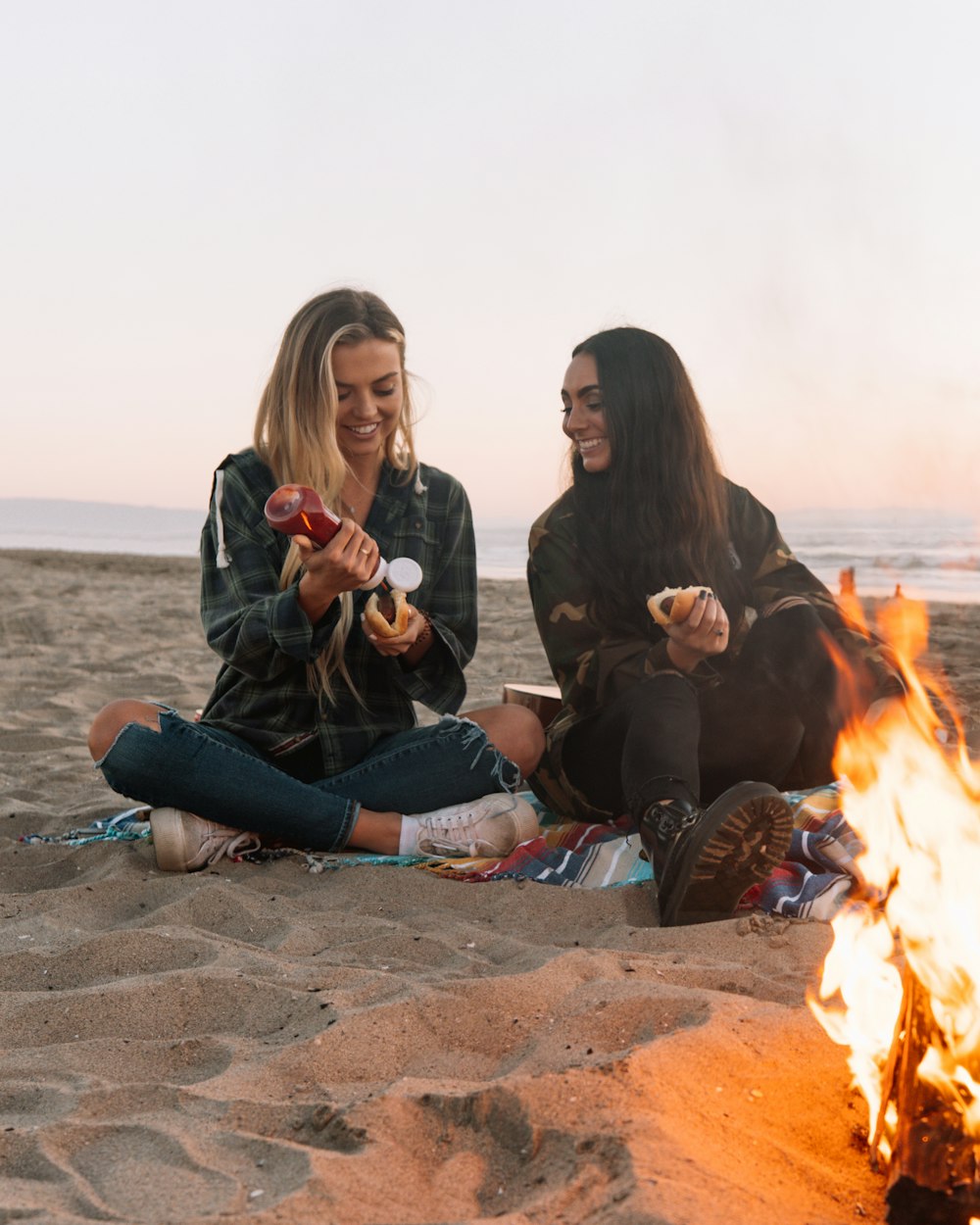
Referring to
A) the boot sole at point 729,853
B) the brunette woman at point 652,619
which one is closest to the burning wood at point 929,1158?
the boot sole at point 729,853

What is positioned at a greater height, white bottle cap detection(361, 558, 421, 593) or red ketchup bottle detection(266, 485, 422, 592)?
red ketchup bottle detection(266, 485, 422, 592)

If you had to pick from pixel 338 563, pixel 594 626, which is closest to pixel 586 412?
pixel 594 626

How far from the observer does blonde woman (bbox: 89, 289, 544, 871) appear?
324 centimetres

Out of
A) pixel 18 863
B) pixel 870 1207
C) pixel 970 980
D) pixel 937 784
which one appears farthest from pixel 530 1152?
pixel 18 863

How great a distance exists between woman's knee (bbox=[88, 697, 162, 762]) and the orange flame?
2097 millimetres

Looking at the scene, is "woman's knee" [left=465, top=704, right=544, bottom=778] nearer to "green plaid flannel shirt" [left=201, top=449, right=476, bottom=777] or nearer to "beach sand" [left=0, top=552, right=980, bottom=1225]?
"green plaid flannel shirt" [left=201, top=449, right=476, bottom=777]

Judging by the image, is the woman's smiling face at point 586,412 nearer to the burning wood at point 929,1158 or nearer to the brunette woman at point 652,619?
the brunette woman at point 652,619

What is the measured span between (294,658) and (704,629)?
1.11 metres

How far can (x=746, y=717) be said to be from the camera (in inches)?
134

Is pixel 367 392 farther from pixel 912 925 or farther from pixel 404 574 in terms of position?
pixel 912 925

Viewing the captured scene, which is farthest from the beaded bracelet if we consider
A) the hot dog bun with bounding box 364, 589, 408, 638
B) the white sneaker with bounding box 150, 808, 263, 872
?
the white sneaker with bounding box 150, 808, 263, 872

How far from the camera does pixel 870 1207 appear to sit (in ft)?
5.00

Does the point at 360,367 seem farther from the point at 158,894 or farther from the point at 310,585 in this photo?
the point at 158,894

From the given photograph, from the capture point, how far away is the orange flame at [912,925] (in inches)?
60.1
